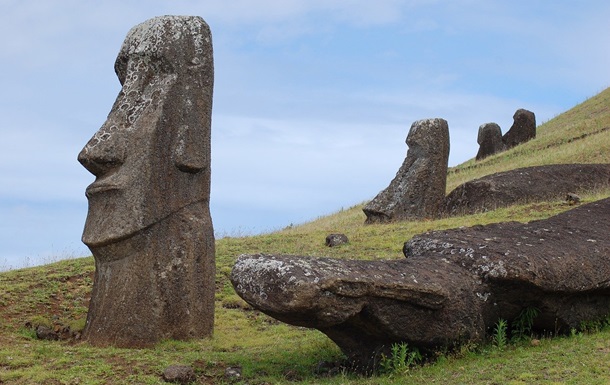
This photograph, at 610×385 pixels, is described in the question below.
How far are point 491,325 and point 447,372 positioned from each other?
5.46 feet

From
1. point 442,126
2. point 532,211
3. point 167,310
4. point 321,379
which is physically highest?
point 442,126

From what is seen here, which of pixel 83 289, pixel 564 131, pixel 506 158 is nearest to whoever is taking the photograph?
pixel 83 289

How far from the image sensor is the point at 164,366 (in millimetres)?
11617

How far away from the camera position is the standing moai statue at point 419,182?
29.0 m

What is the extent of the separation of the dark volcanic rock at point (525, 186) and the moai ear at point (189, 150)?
→ 15049mm

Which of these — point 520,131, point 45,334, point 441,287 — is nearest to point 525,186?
point 45,334

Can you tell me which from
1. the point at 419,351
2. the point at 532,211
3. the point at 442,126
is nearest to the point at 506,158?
the point at 442,126

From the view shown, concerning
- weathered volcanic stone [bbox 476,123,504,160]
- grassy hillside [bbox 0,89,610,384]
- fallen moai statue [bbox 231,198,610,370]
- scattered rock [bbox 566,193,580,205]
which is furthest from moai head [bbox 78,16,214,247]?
weathered volcanic stone [bbox 476,123,504,160]

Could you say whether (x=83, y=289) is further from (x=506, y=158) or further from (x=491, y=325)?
(x=506, y=158)

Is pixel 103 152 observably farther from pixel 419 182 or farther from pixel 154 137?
pixel 419 182

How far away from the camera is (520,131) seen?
169 ft

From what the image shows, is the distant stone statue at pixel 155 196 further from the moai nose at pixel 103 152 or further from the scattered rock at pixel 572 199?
the scattered rock at pixel 572 199

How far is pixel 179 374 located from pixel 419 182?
1906 cm

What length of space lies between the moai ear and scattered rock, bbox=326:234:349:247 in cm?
805
